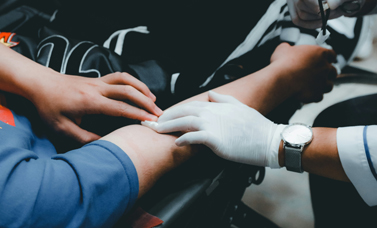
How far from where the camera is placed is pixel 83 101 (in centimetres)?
63

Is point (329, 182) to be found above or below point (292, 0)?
below

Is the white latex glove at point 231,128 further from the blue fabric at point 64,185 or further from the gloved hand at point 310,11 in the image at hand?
the gloved hand at point 310,11

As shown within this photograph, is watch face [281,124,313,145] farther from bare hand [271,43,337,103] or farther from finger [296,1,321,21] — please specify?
finger [296,1,321,21]

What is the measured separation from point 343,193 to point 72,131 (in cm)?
70

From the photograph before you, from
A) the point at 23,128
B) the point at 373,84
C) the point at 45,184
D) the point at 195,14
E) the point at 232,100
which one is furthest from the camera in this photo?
the point at 373,84

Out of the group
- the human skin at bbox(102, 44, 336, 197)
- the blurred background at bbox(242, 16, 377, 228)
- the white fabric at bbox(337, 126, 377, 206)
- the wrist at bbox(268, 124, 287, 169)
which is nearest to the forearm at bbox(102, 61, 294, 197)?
the human skin at bbox(102, 44, 336, 197)

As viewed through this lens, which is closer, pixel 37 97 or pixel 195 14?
pixel 37 97

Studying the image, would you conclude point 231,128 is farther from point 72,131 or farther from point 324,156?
point 72,131

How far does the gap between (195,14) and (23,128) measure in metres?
0.57

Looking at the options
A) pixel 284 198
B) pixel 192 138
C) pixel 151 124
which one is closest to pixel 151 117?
pixel 151 124

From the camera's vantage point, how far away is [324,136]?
23.6 inches

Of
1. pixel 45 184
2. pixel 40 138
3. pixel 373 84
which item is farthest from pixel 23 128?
pixel 373 84

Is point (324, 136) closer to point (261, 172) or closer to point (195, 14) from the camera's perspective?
point (261, 172)

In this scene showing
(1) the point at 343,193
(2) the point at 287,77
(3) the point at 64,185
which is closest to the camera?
(3) the point at 64,185
